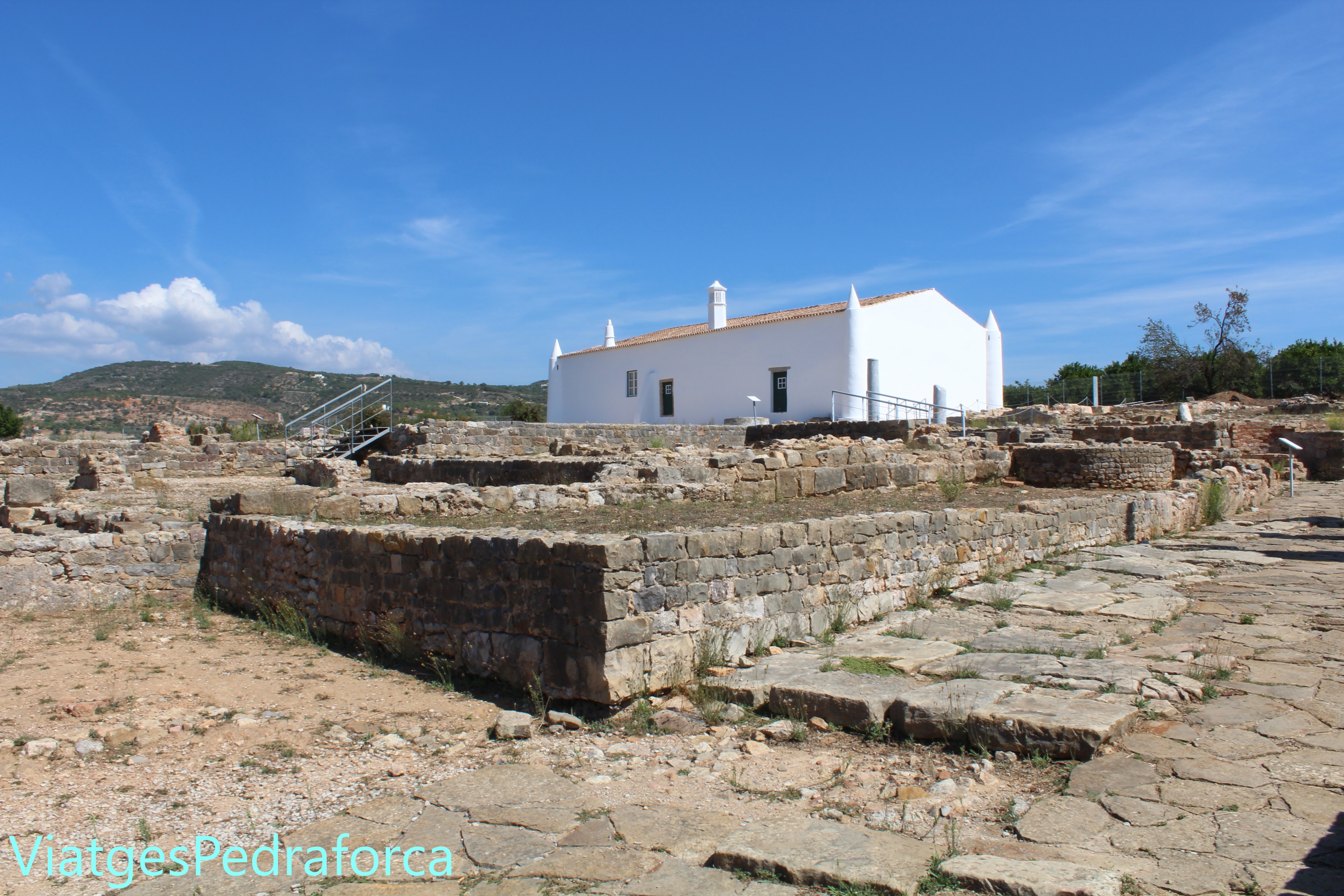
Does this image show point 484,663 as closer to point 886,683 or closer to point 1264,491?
point 886,683

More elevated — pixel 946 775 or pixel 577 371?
pixel 577 371

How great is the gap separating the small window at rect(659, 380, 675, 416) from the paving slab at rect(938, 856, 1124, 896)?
3251 cm

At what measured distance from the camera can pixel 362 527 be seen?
6.36 metres

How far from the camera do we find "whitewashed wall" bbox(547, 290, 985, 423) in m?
29.5

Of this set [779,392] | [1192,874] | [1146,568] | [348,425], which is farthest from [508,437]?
[779,392]

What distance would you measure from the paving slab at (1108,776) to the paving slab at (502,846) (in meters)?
2.15

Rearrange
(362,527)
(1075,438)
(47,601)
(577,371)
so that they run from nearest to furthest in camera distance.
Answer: (362,527) < (47,601) < (1075,438) < (577,371)

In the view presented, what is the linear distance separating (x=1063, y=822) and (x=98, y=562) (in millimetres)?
Result: 8049

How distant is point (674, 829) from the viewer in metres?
3.36

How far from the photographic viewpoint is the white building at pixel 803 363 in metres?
29.2

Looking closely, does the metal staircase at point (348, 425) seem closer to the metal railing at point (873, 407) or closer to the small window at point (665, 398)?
the metal railing at point (873, 407)

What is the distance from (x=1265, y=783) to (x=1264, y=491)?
49.8 feet

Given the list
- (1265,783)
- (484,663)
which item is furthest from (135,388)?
(1265,783)

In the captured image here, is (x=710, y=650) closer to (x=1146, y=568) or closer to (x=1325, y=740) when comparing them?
(x=1325, y=740)
